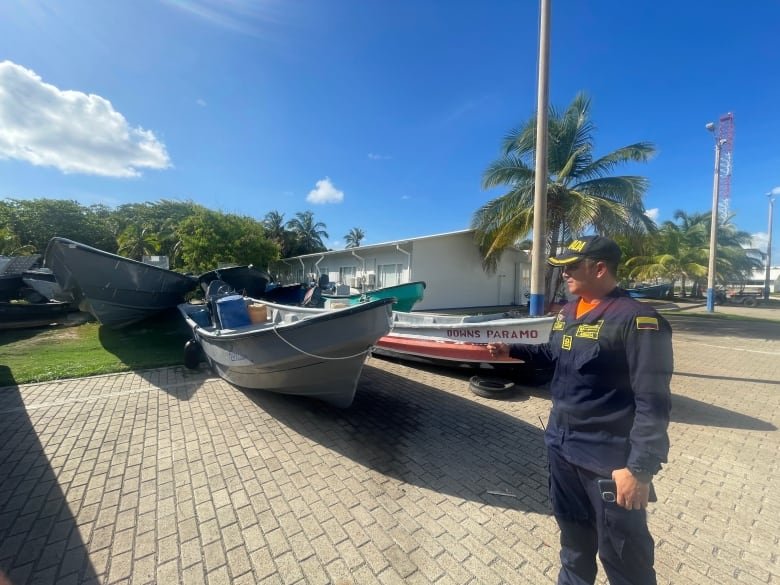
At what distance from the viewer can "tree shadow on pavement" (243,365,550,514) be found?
2789mm

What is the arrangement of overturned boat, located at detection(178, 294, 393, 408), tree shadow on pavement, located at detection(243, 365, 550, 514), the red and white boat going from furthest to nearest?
the red and white boat < overturned boat, located at detection(178, 294, 393, 408) < tree shadow on pavement, located at detection(243, 365, 550, 514)

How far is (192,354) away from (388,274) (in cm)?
1183

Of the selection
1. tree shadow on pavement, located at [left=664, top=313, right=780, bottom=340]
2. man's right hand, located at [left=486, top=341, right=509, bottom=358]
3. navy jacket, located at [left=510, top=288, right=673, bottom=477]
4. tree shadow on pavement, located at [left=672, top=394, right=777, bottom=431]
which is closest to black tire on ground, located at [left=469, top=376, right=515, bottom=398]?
man's right hand, located at [left=486, top=341, right=509, bottom=358]

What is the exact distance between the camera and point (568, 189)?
37.2ft

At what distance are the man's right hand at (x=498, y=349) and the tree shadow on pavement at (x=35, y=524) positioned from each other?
457 centimetres

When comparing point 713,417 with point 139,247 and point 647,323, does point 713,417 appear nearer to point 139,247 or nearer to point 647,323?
point 647,323

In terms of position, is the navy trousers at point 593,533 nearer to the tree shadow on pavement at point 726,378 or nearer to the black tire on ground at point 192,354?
the black tire on ground at point 192,354

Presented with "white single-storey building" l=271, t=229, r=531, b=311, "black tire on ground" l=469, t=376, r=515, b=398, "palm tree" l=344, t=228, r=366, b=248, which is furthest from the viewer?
"palm tree" l=344, t=228, r=366, b=248

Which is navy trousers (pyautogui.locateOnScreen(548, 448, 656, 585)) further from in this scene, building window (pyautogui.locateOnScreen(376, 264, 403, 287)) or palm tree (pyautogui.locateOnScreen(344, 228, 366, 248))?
palm tree (pyautogui.locateOnScreen(344, 228, 366, 248))

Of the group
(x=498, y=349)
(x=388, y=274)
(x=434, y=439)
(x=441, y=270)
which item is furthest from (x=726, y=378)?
(x=388, y=274)

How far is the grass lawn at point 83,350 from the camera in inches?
223

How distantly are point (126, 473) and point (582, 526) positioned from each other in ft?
12.3

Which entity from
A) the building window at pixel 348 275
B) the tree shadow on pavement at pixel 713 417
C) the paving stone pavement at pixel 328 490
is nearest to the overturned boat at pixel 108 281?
the paving stone pavement at pixel 328 490

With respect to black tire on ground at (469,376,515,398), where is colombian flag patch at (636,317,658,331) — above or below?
above
